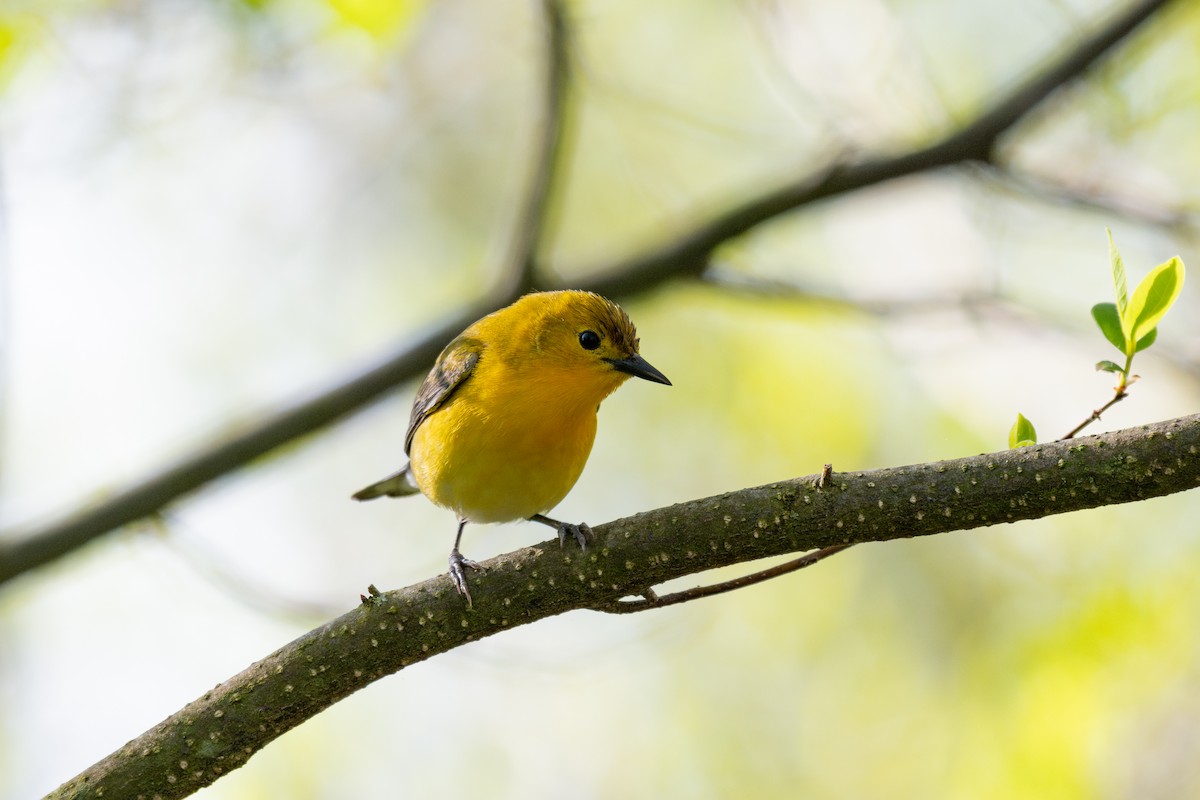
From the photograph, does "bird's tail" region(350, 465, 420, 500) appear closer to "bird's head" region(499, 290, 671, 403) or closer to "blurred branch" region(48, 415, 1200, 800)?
"bird's head" region(499, 290, 671, 403)

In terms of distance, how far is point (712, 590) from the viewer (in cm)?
348

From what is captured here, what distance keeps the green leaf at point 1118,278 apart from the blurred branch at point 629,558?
435 millimetres

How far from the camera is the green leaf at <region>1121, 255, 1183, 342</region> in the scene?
3027 mm

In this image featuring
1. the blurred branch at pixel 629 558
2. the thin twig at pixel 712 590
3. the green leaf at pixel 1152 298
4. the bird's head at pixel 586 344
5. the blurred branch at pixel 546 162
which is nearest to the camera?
the blurred branch at pixel 629 558

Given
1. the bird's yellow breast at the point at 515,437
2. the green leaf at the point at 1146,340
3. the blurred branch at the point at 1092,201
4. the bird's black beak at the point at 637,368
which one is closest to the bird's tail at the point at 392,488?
the bird's yellow breast at the point at 515,437

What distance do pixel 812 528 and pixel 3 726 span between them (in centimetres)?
1031

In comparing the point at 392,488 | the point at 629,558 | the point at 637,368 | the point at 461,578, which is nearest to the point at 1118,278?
the point at 629,558

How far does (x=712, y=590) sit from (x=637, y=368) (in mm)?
2257

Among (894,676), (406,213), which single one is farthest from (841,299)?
(406,213)

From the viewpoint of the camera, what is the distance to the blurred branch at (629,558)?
2844mm

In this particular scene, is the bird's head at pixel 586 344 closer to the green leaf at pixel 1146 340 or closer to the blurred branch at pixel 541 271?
the blurred branch at pixel 541 271

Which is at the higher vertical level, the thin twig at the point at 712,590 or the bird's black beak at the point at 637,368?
the bird's black beak at the point at 637,368

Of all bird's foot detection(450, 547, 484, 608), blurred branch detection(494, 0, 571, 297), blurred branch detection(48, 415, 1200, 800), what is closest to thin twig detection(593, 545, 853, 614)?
blurred branch detection(48, 415, 1200, 800)

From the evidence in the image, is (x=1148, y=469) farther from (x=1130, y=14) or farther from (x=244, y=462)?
(x=244, y=462)
